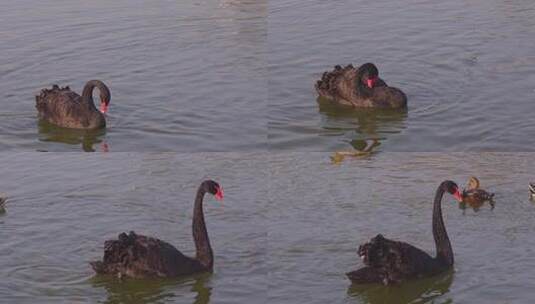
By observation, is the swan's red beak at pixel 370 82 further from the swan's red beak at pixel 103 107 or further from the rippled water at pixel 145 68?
the swan's red beak at pixel 103 107

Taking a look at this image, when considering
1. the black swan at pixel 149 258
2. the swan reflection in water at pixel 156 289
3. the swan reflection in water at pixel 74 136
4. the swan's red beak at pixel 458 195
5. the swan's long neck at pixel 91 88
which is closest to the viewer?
the swan reflection in water at pixel 156 289

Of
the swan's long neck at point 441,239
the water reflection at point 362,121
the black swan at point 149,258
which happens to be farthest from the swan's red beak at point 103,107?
the swan's long neck at point 441,239

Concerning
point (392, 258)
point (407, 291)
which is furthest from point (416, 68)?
point (392, 258)

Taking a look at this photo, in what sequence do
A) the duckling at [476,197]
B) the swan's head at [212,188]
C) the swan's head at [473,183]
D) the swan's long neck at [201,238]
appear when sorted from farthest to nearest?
the swan's head at [473,183]
the duckling at [476,197]
the swan's head at [212,188]
the swan's long neck at [201,238]

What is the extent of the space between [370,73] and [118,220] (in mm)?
3240

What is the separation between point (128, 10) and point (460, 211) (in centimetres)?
668

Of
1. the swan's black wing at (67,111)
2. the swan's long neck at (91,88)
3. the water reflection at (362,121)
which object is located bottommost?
the water reflection at (362,121)

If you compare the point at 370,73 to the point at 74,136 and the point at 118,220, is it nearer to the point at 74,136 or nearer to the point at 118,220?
the point at 74,136

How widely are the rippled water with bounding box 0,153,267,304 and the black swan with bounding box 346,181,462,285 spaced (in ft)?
2.32

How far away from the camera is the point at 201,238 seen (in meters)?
9.95

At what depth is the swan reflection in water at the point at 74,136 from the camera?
1212 centimetres

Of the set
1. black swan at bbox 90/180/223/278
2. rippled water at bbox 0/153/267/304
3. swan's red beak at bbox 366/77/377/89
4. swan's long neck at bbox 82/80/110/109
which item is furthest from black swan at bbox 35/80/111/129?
black swan at bbox 90/180/223/278

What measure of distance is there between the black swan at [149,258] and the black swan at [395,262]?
1.09 meters

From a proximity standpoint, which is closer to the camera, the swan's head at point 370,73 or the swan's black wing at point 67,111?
the swan's black wing at point 67,111
